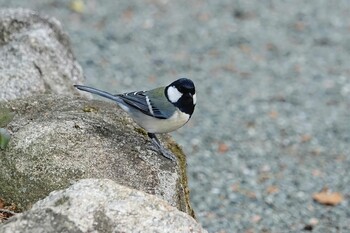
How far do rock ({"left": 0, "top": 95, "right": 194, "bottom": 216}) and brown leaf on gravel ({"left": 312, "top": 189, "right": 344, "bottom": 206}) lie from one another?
2.28 meters

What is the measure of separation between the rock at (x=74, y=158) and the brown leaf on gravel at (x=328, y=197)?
2.28 metres

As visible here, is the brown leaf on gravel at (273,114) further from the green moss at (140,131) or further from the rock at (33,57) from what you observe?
the green moss at (140,131)

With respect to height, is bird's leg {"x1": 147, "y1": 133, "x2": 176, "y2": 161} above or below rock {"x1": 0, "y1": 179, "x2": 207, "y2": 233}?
above

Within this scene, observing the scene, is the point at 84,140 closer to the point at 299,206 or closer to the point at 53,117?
the point at 53,117

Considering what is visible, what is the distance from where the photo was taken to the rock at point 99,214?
9.00 feet

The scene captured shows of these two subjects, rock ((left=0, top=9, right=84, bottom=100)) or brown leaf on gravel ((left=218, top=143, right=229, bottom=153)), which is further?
brown leaf on gravel ((left=218, top=143, right=229, bottom=153))

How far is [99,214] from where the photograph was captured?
2.80 m

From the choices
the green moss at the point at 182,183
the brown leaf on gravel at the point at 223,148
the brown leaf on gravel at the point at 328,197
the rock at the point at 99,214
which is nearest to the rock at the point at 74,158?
the green moss at the point at 182,183

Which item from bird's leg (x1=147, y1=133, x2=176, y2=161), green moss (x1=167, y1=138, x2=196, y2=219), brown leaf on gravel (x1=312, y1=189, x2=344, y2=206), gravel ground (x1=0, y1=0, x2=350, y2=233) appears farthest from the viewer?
gravel ground (x1=0, y1=0, x2=350, y2=233)

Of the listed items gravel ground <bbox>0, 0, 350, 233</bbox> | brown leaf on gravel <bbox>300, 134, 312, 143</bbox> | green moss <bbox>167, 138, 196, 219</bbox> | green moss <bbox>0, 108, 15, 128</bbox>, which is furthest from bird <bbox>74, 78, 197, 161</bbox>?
brown leaf on gravel <bbox>300, 134, 312, 143</bbox>

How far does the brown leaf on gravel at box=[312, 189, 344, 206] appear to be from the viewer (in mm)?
6027

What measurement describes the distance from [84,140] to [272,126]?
378cm

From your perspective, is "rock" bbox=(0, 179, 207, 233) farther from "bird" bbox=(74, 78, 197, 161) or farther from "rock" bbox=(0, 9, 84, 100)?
"rock" bbox=(0, 9, 84, 100)

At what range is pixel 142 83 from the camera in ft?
26.1
